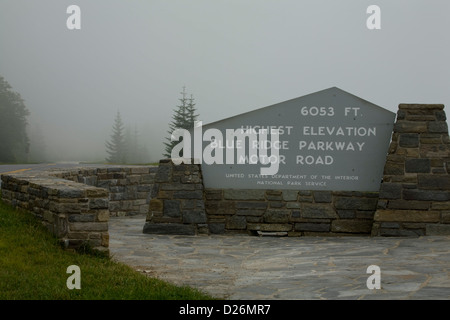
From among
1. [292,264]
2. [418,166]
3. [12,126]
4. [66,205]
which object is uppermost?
[12,126]

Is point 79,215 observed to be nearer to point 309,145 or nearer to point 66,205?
point 66,205

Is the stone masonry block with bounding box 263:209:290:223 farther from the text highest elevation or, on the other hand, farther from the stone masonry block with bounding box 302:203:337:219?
the text highest elevation

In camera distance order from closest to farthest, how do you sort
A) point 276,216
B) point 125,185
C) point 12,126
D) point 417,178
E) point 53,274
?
point 53,274
point 417,178
point 276,216
point 125,185
point 12,126

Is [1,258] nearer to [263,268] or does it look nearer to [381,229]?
[263,268]

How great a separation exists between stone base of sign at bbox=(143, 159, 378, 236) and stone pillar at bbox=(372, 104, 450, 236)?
49 cm

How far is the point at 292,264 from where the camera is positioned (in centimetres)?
852

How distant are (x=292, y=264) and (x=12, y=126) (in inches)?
1975

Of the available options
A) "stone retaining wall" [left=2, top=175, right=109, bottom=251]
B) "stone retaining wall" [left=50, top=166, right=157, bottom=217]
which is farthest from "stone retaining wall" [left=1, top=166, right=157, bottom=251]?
"stone retaining wall" [left=50, top=166, right=157, bottom=217]

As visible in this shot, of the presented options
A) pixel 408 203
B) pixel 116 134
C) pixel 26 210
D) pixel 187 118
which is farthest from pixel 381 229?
pixel 116 134

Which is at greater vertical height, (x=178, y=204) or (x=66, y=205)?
(x=66, y=205)

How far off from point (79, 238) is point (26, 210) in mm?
1982

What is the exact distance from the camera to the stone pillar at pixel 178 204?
466 inches

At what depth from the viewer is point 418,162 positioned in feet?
37.3

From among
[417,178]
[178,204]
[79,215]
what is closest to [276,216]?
[178,204]
